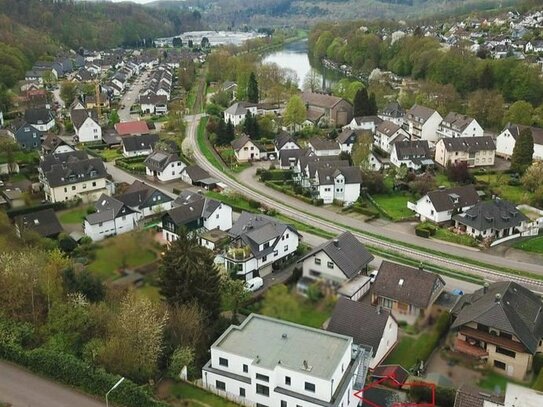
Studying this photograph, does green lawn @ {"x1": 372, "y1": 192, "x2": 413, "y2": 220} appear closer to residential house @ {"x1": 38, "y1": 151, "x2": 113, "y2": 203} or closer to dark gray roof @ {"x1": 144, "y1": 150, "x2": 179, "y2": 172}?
dark gray roof @ {"x1": 144, "y1": 150, "x2": 179, "y2": 172}

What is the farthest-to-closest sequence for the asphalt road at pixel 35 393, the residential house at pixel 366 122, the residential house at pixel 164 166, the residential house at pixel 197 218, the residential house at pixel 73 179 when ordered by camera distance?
the residential house at pixel 366 122 < the residential house at pixel 164 166 < the residential house at pixel 73 179 < the residential house at pixel 197 218 < the asphalt road at pixel 35 393

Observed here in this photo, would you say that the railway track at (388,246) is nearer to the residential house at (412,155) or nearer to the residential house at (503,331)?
the residential house at (503,331)

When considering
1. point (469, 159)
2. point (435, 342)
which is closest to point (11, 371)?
point (435, 342)

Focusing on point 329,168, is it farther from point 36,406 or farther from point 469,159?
point 36,406

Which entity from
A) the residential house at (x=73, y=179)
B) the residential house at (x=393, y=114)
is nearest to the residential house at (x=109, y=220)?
the residential house at (x=73, y=179)

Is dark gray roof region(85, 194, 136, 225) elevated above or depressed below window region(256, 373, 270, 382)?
below

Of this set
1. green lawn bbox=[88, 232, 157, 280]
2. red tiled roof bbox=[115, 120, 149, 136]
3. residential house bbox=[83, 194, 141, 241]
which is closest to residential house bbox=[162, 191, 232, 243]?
green lawn bbox=[88, 232, 157, 280]
